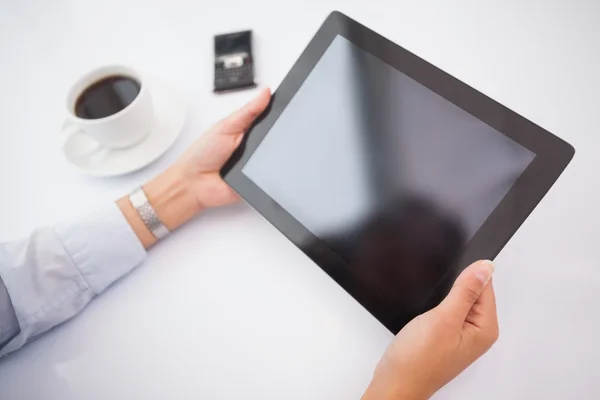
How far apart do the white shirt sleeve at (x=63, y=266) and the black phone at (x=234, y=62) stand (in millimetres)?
283

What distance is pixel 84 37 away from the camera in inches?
34.2

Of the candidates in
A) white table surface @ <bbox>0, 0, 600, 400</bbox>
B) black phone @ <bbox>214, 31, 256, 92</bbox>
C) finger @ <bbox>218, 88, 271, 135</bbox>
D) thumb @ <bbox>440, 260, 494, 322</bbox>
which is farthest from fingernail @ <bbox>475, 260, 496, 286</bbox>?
black phone @ <bbox>214, 31, 256, 92</bbox>

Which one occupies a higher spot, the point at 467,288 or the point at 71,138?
the point at 467,288

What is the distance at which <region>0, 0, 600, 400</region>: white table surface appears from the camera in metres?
0.52

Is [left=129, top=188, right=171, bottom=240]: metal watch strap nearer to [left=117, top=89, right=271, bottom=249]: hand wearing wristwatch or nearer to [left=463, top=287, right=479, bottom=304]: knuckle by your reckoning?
[left=117, top=89, right=271, bottom=249]: hand wearing wristwatch

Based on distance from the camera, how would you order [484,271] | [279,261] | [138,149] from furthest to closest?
[138,149] → [279,261] → [484,271]

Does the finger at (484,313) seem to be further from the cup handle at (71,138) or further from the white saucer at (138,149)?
the cup handle at (71,138)

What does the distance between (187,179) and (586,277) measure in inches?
21.1

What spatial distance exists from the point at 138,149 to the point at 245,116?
20 centimetres

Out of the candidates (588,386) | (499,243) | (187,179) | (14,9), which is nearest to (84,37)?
(14,9)

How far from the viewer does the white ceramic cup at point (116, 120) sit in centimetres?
64

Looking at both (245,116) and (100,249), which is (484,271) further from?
(100,249)

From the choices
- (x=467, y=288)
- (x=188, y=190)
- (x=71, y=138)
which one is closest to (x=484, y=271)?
(x=467, y=288)

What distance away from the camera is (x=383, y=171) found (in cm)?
52
